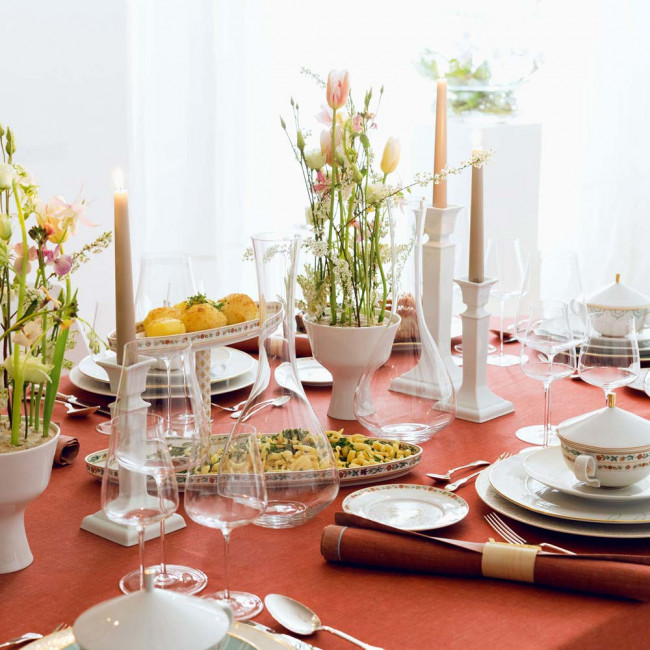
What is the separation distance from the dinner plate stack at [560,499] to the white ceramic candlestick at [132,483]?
435 mm

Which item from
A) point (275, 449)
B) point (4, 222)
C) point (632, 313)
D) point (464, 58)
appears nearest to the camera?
point (4, 222)

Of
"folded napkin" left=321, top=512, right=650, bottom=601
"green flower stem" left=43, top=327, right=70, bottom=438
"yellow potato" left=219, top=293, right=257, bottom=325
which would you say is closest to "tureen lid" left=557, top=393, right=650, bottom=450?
"folded napkin" left=321, top=512, right=650, bottom=601

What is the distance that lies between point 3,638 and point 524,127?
3.35 meters

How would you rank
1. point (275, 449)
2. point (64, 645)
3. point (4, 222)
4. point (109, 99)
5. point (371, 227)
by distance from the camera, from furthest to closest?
point (109, 99) → point (371, 227) → point (275, 449) → point (4, 222) → point (64, 645)

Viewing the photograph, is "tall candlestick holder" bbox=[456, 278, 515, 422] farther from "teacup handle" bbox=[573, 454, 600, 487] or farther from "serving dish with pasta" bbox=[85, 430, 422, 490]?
"teacup handle" bbox=[573, 454, 600, 487]

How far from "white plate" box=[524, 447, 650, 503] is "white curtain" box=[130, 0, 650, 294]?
98.1 inches

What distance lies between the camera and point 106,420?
169 cm

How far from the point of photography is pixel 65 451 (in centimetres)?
146

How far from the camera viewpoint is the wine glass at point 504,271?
2.02 m

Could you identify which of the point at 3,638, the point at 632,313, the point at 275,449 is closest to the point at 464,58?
the point at 632,313

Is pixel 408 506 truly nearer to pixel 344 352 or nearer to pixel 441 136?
pixel 344 352

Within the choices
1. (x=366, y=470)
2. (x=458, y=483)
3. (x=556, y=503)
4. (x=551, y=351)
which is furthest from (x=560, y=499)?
(x=551, y=351)

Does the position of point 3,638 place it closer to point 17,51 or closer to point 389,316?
point 389,316

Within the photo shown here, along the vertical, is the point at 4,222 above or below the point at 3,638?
above
